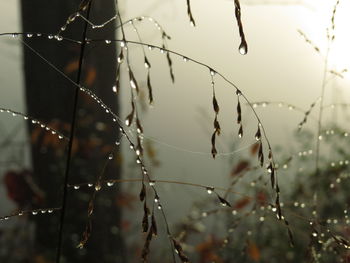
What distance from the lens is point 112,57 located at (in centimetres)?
336

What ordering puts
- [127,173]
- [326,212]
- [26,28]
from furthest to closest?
[127,173] → [326,212] → [26,28]

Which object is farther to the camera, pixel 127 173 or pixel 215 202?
pixel 127 173

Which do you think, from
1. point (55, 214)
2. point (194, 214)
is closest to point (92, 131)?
point (55, 214)

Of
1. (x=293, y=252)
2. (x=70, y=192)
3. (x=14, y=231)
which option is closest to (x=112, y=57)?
(x=70, y=192)

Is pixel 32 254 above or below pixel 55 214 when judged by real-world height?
below

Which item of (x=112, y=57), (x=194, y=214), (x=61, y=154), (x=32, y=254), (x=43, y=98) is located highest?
(x=112, y=57)

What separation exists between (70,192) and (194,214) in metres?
0.77

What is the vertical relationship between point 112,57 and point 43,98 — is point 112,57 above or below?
above

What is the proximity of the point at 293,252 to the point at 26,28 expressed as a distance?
2.06 m

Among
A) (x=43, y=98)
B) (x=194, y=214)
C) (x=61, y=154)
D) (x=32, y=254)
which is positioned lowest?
(x=32, y=254)

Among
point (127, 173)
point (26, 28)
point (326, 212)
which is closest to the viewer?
point (26, 28)

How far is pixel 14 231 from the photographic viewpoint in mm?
3762

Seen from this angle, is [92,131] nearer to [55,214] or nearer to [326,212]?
[55,214]

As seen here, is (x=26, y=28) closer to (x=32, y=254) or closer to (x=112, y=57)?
(x=112, y=57)
